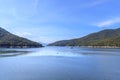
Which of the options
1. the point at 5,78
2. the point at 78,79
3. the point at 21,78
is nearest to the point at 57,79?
the point at 78,79

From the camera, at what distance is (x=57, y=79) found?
94.8 feet

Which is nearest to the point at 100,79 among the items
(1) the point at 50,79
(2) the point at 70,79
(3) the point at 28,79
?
(2) the point at 70,79

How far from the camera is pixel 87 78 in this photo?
29.8 m

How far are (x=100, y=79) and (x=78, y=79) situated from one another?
121 inches

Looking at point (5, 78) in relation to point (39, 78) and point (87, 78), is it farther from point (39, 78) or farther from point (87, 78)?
point (87, 78)

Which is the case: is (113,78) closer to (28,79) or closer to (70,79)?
(70,79)

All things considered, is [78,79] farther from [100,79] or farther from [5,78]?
[5,78]

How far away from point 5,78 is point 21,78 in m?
2.23

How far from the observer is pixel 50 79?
1142 inches

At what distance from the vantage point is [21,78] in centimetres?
3000

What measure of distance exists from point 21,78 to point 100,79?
1077 centimetres

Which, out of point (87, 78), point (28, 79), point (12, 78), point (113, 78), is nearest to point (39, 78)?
point (28, 79)

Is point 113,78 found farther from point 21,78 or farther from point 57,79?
point 21,78

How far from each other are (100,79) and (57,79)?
19.1 ft
